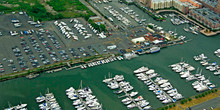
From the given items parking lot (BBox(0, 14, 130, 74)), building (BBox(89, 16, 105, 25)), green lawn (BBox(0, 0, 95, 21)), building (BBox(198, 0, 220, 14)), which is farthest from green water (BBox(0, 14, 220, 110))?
green lawn (BBox(0, 0, 95, 21))

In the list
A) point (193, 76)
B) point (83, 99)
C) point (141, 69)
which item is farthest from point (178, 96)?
point (83, 99)

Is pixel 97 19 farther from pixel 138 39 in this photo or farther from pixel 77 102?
pixel 77 102

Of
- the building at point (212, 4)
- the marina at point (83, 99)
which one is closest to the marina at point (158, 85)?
the marina at point (83, 99)

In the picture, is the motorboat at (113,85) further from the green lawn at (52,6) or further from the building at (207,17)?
the building at (207,17)

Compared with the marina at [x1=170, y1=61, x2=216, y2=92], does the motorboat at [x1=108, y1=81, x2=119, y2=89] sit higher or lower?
higher

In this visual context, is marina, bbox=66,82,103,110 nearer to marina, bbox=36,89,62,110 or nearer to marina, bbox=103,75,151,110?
marina, bbox=36,89,62,110

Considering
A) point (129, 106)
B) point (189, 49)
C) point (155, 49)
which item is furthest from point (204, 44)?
point (129, 106)
